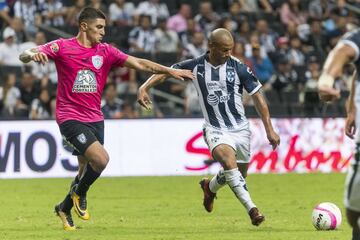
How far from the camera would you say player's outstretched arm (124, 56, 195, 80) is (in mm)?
11938

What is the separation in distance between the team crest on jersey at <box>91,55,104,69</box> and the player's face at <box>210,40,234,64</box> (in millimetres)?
1330

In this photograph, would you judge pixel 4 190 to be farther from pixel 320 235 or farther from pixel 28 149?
pixel 320 235

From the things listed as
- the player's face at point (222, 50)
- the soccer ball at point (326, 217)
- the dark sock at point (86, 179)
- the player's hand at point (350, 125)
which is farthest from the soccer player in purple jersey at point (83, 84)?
the player's hand at point (350, 125)

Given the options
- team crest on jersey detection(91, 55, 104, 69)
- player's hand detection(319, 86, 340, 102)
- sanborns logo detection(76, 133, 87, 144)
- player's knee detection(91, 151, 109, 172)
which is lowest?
player's knee detection(91, 151, 109, 172)

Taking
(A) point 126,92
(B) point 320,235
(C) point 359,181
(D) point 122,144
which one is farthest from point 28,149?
(C) point 359,181

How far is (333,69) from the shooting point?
7688 mm

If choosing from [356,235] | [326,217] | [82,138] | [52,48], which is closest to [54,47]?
[52,48]

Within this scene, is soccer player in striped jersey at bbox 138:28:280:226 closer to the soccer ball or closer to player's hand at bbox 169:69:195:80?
player's hand at bbox 169:69:195:80

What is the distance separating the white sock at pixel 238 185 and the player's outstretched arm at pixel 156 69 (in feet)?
3.97

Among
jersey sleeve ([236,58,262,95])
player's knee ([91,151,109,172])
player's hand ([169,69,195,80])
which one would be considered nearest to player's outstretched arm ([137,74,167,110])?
player's hand ([169,69,195,80])

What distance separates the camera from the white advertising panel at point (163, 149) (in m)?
20.7

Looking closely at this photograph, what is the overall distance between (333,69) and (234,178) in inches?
183

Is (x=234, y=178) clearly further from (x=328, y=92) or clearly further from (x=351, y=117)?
(x=328, y=92)

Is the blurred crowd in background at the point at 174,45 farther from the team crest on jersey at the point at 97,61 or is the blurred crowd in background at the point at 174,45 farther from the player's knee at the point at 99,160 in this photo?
the player's knee at the point at 99,160
